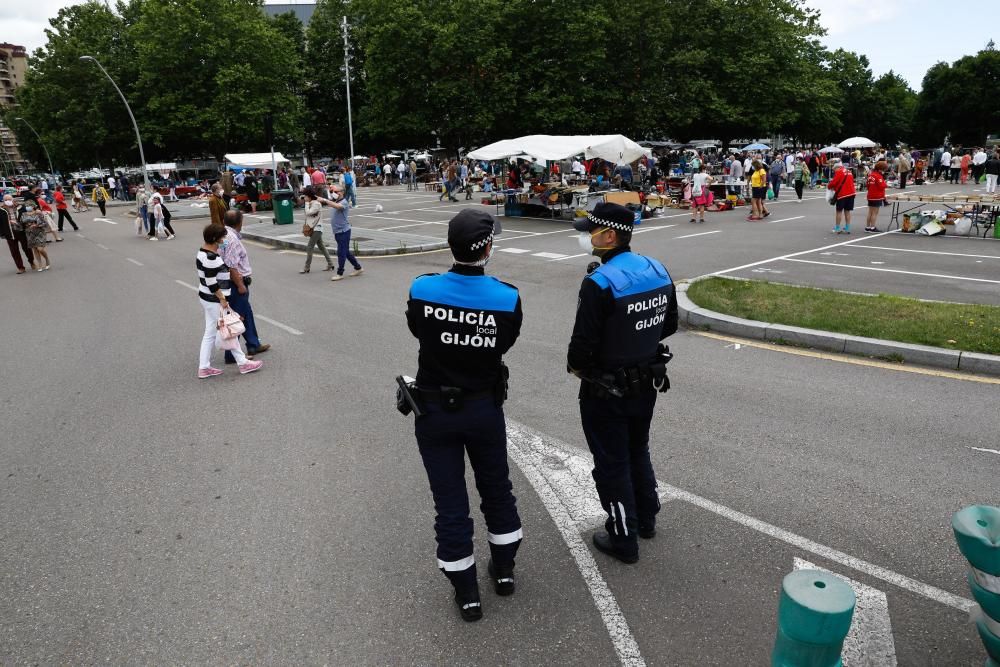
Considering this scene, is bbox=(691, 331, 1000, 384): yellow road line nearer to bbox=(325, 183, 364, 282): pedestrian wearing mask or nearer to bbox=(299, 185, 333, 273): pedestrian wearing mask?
bbox=(325, 183, 364, 282): pedestrian wearing mask

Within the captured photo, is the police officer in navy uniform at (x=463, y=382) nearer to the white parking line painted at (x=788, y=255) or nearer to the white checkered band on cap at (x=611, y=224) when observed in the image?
the white checkered band on cap at (x=611, y=224)

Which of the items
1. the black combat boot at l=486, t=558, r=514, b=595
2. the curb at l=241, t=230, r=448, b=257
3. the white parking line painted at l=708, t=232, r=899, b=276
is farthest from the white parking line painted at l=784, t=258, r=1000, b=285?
the black combat boot at l=486, t=558, r=514, b=595

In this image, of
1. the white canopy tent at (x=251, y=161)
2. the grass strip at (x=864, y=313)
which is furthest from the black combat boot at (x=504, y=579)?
the white canopy tent at (x=251, y=161)

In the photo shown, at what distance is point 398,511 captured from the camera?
13.6 feet

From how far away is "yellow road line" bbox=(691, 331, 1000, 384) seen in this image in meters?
6.16

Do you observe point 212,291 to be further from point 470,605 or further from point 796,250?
point 796,250

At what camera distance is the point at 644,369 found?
339cm

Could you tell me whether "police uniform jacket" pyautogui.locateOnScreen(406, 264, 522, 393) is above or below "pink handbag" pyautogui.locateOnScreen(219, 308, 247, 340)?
above

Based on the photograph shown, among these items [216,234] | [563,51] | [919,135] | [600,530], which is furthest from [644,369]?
→ [919,135]

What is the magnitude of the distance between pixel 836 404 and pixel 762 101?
143ft

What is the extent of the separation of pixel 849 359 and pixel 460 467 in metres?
5.27

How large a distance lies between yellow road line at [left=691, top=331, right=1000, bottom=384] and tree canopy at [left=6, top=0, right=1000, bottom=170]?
34990 millimetres

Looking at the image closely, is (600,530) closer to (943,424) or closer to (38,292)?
(943,424)

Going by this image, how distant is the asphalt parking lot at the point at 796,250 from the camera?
34.4 ft
